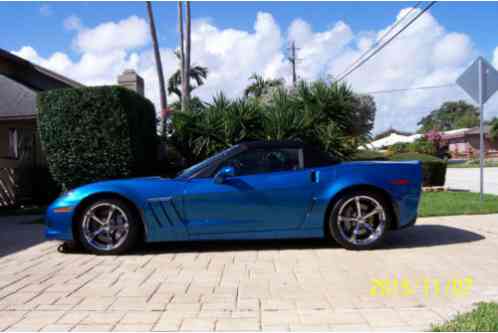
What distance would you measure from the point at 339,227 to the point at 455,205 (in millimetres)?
4355

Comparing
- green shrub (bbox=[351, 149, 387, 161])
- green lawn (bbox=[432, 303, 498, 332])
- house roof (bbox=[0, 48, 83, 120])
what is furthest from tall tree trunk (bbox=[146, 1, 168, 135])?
green lawn (bbox=[432, 303, 498, 332])

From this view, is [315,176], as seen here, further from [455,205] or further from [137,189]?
[455,205]

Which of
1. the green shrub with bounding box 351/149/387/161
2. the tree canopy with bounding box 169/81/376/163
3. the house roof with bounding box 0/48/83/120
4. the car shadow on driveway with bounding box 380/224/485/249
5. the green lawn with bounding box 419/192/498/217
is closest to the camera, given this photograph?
the car shadow on driveway with bounding box 380/224/485/249

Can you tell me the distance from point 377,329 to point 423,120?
4367 inches

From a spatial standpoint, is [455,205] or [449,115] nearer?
[455,205]

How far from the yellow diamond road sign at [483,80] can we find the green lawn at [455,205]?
1991 millimetres

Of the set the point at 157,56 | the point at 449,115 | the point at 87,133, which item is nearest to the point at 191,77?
the point at 157,56

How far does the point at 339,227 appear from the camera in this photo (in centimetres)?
510

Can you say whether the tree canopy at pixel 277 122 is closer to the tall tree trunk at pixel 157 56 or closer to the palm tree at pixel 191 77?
the tall tree trunk at pixel 157 56

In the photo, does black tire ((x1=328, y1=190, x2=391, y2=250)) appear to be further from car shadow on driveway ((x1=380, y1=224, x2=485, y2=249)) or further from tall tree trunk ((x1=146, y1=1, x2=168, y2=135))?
tall tree trunk ((x1=146, y1=1, x2=168, y2=135))

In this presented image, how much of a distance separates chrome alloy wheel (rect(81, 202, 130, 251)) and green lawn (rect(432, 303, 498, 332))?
352 centimetres

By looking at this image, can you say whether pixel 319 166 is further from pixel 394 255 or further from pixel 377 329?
pixel 377 329

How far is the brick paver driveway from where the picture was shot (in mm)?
3117
